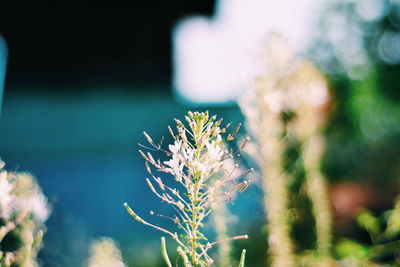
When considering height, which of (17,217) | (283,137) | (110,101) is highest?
(110,101)

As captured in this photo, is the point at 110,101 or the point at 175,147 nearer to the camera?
the point at 175,147

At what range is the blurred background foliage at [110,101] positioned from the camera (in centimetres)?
468

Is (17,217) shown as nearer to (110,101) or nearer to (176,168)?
(176,168)

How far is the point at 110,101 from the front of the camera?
5.19 meters

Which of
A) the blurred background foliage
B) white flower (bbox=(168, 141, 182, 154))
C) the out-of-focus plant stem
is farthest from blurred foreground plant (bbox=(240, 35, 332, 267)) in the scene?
the blurred background foliage

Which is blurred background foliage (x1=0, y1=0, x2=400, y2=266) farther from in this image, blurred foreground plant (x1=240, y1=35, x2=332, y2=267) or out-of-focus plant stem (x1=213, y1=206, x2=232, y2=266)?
out-of-focus plant stem (x1=213, y1=206, x2=232, y2=266)

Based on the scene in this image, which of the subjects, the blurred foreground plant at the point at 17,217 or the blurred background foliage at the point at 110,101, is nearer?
the blurred foreground plant at the point at 17,217

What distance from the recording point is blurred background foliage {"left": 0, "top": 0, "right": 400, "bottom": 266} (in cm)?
468

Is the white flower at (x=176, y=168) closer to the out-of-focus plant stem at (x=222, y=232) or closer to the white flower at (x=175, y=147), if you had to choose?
the white flower at (x=175, y=147)

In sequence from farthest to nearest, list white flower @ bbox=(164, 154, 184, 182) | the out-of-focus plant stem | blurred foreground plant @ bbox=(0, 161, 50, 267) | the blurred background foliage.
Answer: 1. the blurred background foliage
2. the out-of-focus plant stem
3. blurred foreground plant @ bbox=(0, 161, 50, 267)
4. white flower @ bbox=(164, 154, 184, 182)

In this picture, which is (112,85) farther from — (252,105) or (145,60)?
(252,105)

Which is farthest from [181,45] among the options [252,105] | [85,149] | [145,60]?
[252,105]

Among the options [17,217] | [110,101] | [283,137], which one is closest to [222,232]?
[283,137]

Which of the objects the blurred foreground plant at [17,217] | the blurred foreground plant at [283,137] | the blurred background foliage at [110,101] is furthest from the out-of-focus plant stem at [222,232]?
the blurred background foliage at [110,101]
